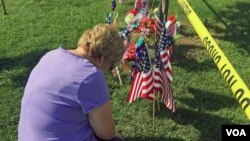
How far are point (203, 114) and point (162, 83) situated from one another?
29.4 inches

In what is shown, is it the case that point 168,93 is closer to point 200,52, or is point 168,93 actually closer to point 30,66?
point 200,52

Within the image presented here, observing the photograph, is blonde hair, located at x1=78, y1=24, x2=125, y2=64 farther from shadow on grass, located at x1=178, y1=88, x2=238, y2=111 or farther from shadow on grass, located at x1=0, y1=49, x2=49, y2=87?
shadow on grass, located at x1=0, y1=49, x2=49, y2=87

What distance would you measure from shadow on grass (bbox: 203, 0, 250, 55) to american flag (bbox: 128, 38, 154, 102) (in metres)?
2.59

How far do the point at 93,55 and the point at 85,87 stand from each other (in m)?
0.30

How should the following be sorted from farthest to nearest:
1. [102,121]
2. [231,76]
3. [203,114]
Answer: [203,114], [231,76], [102,121]

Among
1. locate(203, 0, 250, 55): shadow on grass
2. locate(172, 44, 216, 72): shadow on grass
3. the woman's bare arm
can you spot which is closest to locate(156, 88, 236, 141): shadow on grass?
locate(172, 44, 216, 72): shadow on grass

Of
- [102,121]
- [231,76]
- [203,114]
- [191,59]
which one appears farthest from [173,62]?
[102,121]

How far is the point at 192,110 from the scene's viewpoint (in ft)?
18.4

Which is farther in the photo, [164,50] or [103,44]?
[164,50]

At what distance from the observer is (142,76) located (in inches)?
202

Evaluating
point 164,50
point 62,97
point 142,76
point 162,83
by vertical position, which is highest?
point 62,97

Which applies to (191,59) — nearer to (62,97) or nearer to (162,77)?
(162,77)

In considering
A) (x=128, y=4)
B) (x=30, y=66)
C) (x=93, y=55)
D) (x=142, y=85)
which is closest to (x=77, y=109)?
(x=93, y=55)

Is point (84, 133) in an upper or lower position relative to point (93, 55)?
lower
